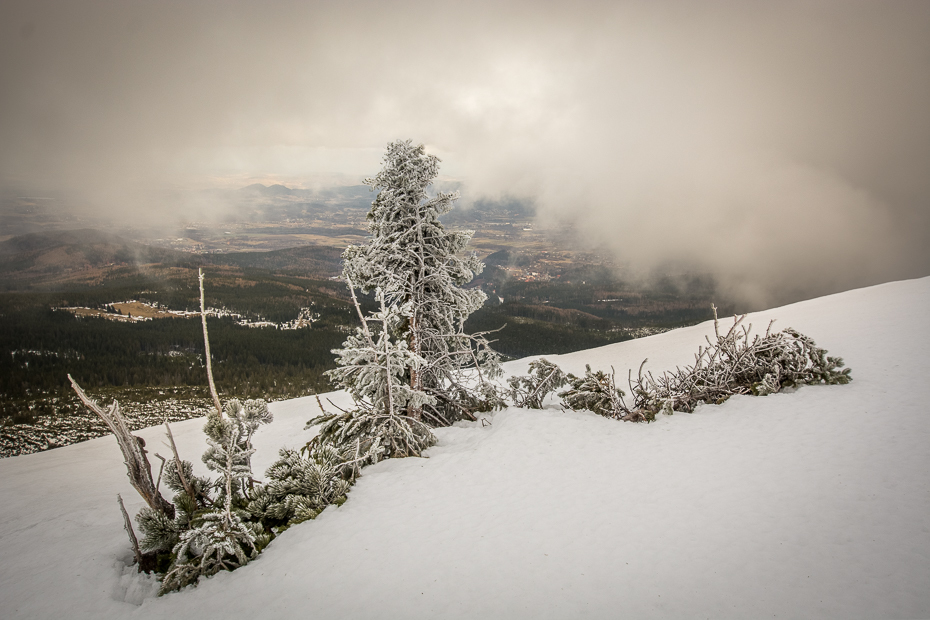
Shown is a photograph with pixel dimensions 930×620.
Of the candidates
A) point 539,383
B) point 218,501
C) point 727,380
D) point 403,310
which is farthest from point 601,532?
point 727,380

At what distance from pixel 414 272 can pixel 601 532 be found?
6173mm

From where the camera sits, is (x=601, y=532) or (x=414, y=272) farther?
(x=414, y=272)

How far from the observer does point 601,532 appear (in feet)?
15.1

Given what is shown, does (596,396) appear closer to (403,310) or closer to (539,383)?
(539,383)

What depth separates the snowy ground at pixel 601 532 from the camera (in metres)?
3.65

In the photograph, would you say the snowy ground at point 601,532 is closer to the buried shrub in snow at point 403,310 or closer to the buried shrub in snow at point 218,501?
the buried shrub in snow at point 218,501

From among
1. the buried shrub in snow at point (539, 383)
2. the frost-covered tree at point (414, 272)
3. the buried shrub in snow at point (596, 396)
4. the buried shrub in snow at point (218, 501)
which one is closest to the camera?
the buried shrub in snow at point (218, 501)

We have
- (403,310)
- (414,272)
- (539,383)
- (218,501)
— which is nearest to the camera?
(218,501)

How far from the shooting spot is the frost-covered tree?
775 cm

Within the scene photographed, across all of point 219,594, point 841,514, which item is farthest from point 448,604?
point 841,514

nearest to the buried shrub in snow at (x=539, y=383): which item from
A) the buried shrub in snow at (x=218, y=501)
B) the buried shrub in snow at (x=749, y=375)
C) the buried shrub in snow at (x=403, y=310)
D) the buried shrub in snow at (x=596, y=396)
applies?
the buried shrub in snow at (x=596, y=396)

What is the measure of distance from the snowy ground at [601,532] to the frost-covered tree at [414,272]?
6.13 ft

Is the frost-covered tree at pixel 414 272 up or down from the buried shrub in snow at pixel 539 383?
up

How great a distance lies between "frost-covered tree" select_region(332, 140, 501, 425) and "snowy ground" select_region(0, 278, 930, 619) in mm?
1867
